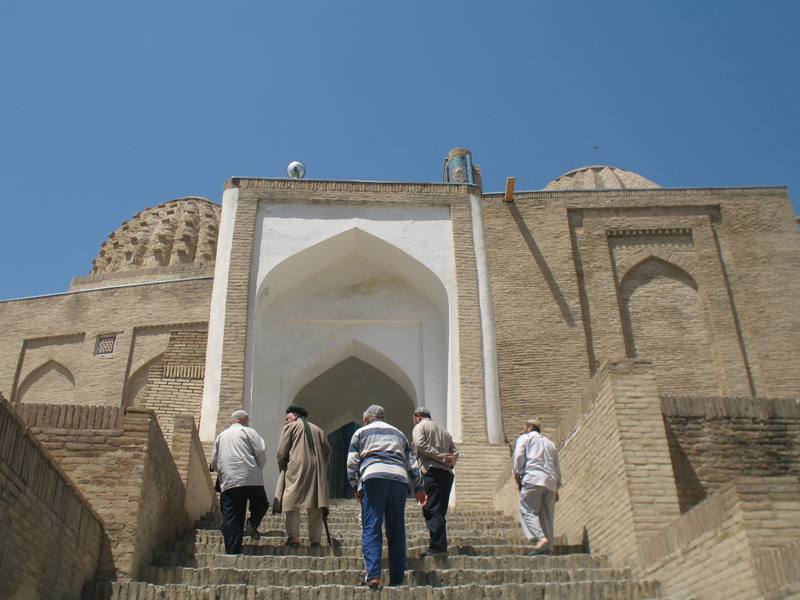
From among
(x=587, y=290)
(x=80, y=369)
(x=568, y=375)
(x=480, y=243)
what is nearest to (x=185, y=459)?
(x=480, y=243)

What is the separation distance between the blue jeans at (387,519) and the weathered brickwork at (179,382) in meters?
6.46

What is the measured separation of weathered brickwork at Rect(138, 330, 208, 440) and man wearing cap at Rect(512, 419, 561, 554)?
581 cm

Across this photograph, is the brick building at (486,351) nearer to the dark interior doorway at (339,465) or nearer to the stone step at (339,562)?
the stone step at (339,562)

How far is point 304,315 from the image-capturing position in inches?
502

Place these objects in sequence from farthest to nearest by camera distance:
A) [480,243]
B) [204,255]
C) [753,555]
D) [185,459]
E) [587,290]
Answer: [204,255]
[587,290]
[480,243]
[185,459]
[753,555]

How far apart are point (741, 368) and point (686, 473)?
7.93 meters

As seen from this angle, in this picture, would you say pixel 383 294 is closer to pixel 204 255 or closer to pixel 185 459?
pixel 185 459

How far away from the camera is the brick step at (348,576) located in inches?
213

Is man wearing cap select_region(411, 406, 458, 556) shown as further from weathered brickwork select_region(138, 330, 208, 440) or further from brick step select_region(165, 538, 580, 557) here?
weathered brickwork select_region(138, 330, 208, 440)

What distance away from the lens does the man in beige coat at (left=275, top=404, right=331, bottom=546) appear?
21.0 feet

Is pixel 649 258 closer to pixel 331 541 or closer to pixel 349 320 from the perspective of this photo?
pixel 349 320

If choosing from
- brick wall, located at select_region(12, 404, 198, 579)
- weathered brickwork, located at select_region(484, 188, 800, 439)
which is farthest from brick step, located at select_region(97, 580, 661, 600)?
weathered brickwork, located at select_region(484, 188, 800, 439)

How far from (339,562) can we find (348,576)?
403 millimetres

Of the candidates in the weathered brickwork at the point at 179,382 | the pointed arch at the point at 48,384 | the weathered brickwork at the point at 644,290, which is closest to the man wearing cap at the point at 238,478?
the weathered brickwork at the point at 179,382
